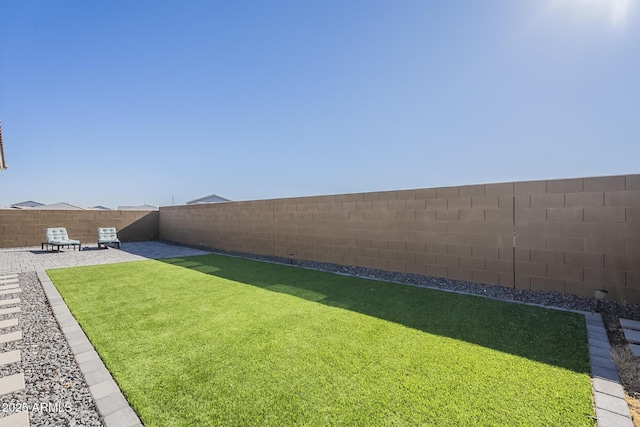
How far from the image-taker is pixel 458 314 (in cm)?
357

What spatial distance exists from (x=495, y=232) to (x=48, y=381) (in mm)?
5660

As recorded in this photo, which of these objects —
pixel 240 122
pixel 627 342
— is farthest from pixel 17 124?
pixel 627 342

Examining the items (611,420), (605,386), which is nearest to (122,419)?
(611,420)

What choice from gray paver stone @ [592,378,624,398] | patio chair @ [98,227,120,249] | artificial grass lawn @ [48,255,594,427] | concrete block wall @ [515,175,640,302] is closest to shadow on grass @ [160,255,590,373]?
artificial grass lawn @ [48,255,594,427]

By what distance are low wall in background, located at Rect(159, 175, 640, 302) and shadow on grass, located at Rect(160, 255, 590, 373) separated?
73 cm

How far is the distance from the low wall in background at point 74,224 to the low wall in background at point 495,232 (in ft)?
34.8

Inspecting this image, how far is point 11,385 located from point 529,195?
20.4ft

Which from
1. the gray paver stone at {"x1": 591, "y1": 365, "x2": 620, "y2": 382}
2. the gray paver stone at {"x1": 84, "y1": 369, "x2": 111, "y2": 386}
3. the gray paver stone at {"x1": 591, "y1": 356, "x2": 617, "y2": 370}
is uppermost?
the gray paver stone at {"x1": 84, "y1": 369, "x2": 111, "y2": 386}

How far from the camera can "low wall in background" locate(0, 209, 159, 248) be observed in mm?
11375

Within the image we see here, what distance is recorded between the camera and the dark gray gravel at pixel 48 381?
1.77 metres

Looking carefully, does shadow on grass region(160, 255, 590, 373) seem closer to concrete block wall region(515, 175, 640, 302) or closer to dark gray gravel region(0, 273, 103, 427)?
concrete block wall region(515, 175, 640, 302)

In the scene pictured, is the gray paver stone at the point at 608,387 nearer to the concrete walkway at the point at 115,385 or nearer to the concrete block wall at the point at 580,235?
the concrete walkway at the point at 115,385

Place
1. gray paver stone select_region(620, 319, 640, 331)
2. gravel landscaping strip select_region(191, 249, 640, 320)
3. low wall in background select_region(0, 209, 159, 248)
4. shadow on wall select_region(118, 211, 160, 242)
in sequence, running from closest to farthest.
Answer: gray paver stone select_region(620, 319, 640, 331) → gravel landscaping strip select_region(191, 249, 640, 320) → low wall in background select_region(0, 209, 159, 248) → shadow on wall select_region(118, 211, 160, 242)

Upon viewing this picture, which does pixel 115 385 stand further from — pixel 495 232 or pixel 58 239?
pixel 58 239
